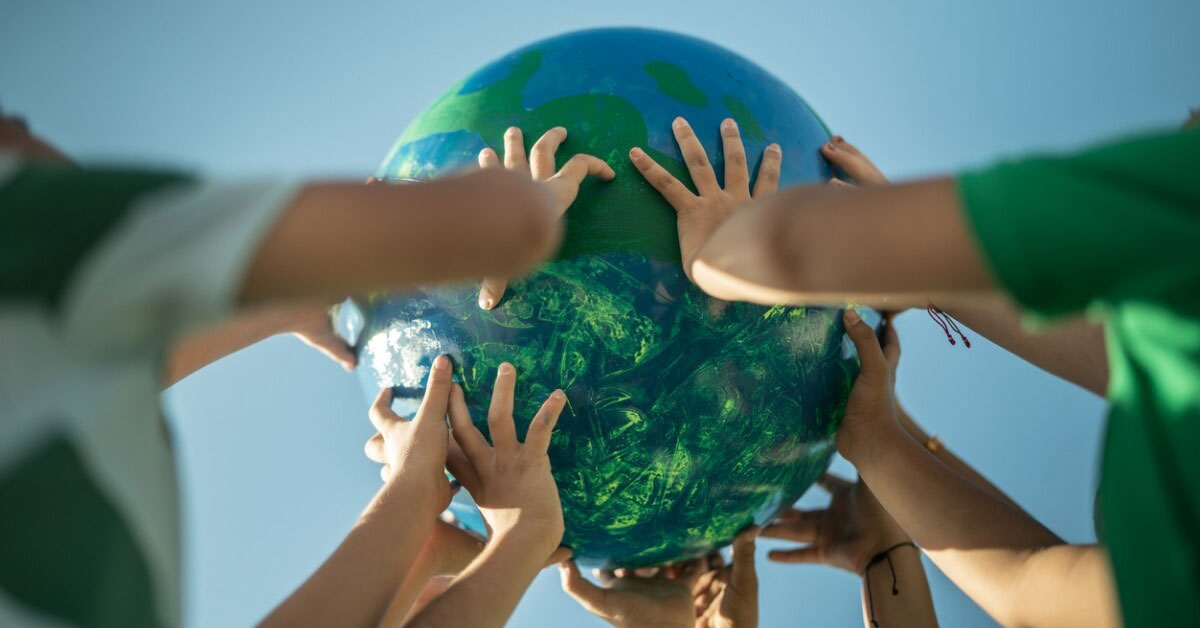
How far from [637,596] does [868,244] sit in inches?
76.8

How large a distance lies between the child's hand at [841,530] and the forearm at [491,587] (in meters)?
1.38

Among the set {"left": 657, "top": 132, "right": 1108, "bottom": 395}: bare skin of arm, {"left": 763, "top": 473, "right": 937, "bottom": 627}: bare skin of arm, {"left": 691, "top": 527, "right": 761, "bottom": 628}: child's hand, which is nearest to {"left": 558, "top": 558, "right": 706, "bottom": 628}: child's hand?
{"left": 691, "top": 527, "right": 761, "bottom": 628}: child's hand

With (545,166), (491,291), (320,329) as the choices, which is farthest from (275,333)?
(545,166)

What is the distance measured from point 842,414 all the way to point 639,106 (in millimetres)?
950

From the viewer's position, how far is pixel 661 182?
2.23 m

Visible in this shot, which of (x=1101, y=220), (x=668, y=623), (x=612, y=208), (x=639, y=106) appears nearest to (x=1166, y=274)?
(x=1101, y=220)

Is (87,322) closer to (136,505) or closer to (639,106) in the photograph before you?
(136,505)

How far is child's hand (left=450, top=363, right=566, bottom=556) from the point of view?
220cm

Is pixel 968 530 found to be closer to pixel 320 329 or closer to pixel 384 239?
pixel 384 239

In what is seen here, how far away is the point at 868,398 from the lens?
2473mm

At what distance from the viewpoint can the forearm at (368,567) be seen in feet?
6.17

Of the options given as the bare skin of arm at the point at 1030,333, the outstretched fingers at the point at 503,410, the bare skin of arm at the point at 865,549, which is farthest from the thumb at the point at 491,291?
the bare skin of arm at the point at 865,549

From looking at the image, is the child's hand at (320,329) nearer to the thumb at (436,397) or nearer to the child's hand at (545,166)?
the thumb at (436,397)

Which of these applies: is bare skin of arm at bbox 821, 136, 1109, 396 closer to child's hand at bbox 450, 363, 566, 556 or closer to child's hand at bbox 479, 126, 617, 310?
child's hand at bbox 479, 126, 617, 310
